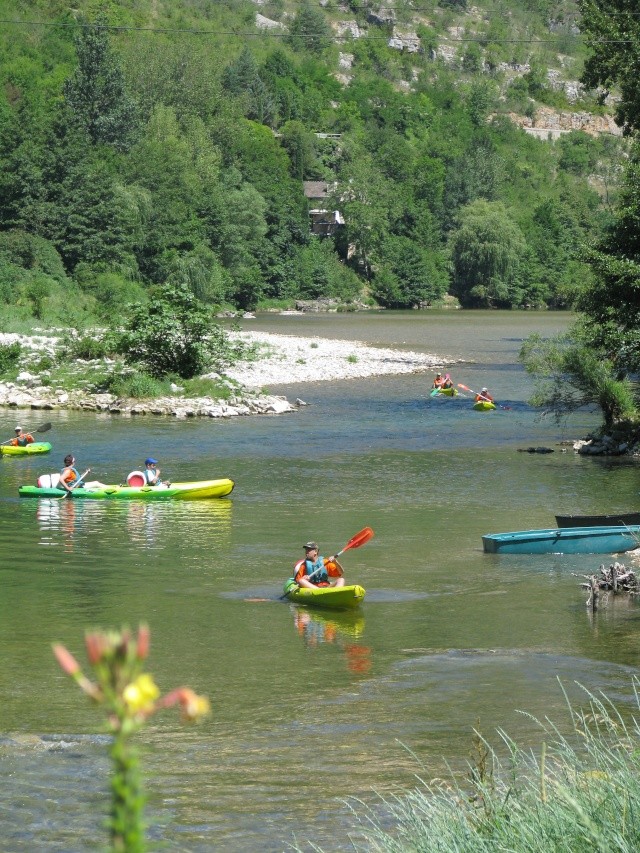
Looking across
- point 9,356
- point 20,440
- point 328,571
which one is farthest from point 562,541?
point 9,356

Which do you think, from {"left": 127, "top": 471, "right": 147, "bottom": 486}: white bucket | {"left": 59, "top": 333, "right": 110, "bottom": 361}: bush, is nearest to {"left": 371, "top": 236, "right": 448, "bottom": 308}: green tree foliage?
{"left": 59, "top": 333, "right": 110, "bottom": 361}: bush

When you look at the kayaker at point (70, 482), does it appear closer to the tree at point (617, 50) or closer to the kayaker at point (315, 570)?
the kayaker at point (315, 570)

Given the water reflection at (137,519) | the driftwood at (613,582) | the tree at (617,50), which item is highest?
the tree at (617,50)

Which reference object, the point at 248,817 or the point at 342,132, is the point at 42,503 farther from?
the point at 342,132

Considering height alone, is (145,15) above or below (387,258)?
above

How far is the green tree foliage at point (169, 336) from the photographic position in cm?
4000

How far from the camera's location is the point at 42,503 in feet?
78.9

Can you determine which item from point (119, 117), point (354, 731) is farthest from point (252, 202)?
point (354, 731)

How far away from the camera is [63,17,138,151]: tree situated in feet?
352

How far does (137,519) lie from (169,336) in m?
17.9

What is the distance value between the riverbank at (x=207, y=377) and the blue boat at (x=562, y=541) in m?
18.4

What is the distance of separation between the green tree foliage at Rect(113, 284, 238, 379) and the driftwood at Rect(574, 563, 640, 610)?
81.5 feet

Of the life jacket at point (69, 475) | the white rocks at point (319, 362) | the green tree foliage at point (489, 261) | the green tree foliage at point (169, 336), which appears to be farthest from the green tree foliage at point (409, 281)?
the life jacket at point (69, 475)

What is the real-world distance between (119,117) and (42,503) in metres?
88.9
